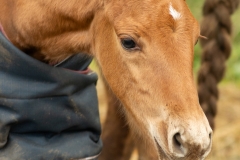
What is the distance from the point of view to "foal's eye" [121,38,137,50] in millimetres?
1866

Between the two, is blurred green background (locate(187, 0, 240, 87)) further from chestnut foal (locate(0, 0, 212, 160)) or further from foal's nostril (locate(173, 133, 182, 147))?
foal's nostril (locate(173, 133, 182, 147))

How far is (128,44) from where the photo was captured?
188cm

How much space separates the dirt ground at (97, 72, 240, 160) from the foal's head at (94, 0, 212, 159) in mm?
1708

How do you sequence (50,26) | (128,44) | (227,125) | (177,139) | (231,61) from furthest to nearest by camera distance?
(231,61) < (227,125) < (50,26) < (128,44) < (177,139)

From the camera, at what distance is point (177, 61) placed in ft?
6.00

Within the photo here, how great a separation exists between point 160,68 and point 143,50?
0.26 feet

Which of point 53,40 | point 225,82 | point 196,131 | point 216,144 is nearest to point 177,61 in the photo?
point 196,131

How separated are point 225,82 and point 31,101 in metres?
2.74

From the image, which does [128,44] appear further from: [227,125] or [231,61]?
[231,61]

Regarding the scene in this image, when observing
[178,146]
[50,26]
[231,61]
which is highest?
[50,26]

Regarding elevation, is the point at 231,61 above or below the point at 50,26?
below

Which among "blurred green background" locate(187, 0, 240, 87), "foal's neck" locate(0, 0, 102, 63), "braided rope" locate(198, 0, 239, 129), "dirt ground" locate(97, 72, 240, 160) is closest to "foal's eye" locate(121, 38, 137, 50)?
"foal's neck" locate(0, 0, 102, 63)

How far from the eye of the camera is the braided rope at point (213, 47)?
102 inches

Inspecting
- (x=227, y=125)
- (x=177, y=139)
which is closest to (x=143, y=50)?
(x=177, y=139)
